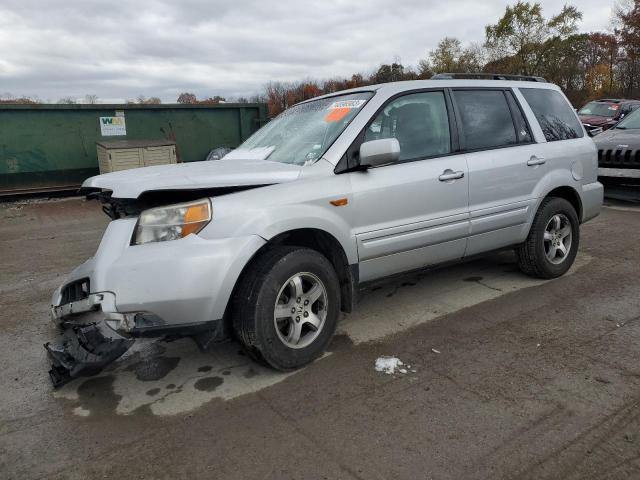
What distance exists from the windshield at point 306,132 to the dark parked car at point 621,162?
619 centimetres

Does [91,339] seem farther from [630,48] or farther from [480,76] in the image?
[630,48]

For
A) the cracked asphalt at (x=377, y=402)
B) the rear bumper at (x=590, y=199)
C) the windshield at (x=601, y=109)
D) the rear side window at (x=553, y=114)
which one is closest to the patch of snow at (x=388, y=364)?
the cracked asphalt at (x=377, y=402)

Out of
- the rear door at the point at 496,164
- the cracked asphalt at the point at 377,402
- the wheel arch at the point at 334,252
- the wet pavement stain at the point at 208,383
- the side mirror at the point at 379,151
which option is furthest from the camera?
the rear door at the point at 496,164

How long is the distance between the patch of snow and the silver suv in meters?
0.38

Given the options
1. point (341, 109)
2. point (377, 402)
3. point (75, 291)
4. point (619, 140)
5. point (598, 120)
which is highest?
point (598, 120)

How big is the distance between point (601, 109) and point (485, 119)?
14.3 m

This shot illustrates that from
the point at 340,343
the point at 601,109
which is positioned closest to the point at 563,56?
the point at 601,109

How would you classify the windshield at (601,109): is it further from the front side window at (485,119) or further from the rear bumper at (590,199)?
the front side window at (485,119)

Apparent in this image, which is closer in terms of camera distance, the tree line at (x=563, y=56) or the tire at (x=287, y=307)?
the tire at (x=287, y=307)

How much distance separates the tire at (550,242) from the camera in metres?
4.52

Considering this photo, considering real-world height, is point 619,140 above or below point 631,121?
below

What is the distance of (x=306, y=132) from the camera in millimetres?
3760

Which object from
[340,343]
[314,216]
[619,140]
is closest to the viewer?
[314,216]

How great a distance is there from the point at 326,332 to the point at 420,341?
29.2 inches
